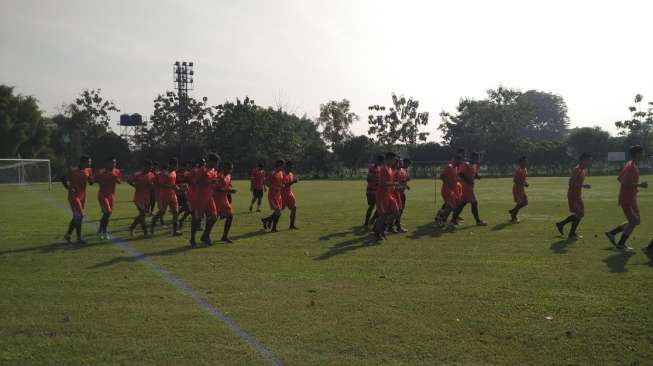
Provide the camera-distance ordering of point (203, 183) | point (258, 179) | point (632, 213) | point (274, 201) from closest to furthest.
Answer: point (632, 213) < point (203, 183) < point (274, 201) < point (258, 179)

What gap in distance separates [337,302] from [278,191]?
7.88 m

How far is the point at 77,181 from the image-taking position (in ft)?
39.1

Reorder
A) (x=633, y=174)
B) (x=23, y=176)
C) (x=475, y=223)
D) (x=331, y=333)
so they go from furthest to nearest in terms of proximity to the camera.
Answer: (x=23, y=176) → (x=475, y=223) → (x=633, y=174) → (x=331, y=333)

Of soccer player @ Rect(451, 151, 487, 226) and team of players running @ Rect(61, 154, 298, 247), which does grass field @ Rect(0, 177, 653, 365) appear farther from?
soccer player @ Rect(451, 151, 487, 226)

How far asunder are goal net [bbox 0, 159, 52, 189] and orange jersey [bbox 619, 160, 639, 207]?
4374cm

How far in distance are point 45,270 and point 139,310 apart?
3.68 metres

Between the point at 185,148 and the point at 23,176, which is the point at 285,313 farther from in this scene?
the point at 185,148

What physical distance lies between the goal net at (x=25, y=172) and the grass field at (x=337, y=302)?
3493 cm

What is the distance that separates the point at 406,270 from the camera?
8797 millimetres

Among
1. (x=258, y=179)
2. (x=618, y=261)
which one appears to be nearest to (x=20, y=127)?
(x=258, y=179)

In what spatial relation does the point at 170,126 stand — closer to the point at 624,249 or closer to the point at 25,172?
the point at 25,172

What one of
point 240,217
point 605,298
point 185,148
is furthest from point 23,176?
point 605,298

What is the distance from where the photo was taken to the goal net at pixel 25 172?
41.7 meters

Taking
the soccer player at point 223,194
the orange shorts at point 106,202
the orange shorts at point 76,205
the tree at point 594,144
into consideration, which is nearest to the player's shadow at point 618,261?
the soccer player at point 223,194
